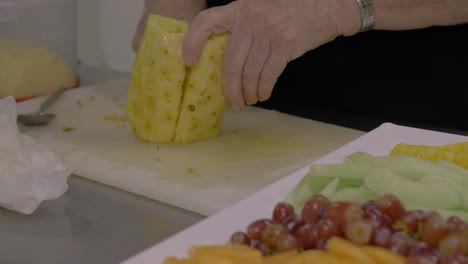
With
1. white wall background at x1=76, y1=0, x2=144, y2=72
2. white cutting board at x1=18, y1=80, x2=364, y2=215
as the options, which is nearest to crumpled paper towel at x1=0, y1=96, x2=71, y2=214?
white cutting board at x1=18, y1=80, x2=364, y2=215

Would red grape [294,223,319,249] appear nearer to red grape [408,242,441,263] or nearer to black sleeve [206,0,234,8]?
red grape [408,242,441,263]

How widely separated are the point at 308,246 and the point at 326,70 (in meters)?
1.06

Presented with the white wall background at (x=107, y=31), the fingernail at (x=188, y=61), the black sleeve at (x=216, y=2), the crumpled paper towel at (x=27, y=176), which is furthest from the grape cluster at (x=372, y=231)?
the white wall background at (x=107, y=31)

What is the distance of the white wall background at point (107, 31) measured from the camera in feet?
8.89

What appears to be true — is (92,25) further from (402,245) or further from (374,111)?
(402,245)

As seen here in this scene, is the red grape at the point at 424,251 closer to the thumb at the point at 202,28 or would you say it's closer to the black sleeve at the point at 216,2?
the thumb at the point at 202,28

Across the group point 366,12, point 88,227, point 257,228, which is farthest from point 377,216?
point 366,12

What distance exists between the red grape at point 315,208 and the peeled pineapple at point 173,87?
2.14ft

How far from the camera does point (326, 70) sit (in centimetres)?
184

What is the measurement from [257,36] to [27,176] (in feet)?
1.91

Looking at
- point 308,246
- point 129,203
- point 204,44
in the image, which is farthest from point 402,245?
point 204,44

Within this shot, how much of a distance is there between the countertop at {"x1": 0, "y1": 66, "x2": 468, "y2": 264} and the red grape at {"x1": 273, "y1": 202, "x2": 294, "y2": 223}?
0.70 ft

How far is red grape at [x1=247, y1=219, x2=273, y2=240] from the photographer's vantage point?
85 cm

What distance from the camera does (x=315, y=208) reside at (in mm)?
884
